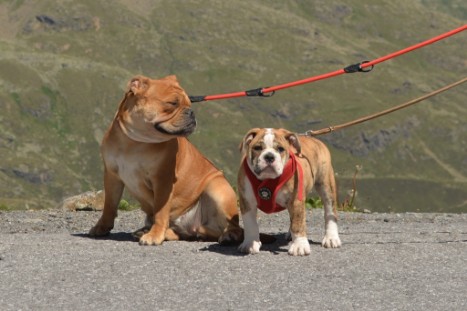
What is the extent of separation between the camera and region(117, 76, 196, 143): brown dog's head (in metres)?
10.0

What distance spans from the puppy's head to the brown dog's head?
33.2 inches

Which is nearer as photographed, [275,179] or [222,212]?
[275,179]

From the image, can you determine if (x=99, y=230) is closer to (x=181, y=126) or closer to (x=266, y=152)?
(x=181, y=126)

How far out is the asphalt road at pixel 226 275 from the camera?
7.62 meters

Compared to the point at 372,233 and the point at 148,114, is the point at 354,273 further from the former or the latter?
the point at 372,233

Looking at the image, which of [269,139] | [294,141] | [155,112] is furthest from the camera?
[155,112]

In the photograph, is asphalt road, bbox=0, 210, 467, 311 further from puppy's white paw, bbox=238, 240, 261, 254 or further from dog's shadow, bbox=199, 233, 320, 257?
puppy's white paw, bbox=238, 240, 261, 254

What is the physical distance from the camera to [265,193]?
9547 mm

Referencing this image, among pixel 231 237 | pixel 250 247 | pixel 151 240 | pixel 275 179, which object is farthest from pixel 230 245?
pixel 275 179

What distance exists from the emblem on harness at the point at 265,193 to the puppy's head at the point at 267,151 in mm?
172

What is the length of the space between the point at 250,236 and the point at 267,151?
1415mm

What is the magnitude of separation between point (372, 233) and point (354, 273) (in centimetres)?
462

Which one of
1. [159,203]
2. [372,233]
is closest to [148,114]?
[159,203]

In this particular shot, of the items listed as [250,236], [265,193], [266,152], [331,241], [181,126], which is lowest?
[331,241]
